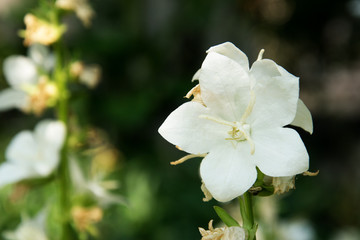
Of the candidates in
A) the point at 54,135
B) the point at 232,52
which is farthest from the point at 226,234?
the point at 54,135

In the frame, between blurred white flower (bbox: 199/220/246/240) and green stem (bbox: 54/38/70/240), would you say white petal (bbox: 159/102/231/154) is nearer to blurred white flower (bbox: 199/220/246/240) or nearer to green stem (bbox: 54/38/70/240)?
blurred white flower (bbox: 199/220/246/240)

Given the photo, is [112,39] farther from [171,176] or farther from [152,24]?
[171,176]

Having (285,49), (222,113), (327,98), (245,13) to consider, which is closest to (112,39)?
(245,13)

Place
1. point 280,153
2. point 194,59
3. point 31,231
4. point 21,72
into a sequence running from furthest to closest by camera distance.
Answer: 1. point 194,59
2. point 21,72
3. point 31,231
4. point 280,153

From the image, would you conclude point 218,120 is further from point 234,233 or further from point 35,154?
point 35,154

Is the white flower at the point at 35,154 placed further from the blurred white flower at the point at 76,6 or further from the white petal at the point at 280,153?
the white petal at the point at 280,153

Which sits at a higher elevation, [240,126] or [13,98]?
[240,126]
